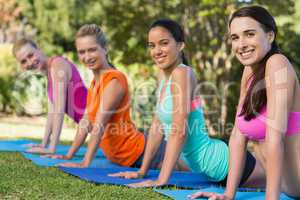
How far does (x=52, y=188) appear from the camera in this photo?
4.04 metres

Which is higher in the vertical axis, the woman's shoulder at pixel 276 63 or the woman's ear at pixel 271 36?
the woman's ear at pixel 271 36

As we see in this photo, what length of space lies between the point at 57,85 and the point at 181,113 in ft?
7.79

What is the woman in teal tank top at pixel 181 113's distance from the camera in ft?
14.4

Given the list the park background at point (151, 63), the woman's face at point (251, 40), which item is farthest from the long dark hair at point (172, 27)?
the park background at point (151, 63)

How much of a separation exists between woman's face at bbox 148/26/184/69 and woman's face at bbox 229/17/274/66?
112cm

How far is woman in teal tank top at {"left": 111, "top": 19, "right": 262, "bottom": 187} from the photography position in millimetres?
4398

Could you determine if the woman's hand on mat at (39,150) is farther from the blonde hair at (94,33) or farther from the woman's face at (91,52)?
the blonde hair at (94,33)

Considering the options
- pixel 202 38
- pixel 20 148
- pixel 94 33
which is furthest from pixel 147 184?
pixel 202 38

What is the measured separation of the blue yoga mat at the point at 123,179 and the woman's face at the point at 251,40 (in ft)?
4.49

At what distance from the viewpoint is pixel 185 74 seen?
174 inches

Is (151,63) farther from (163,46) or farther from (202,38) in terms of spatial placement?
(163,46)

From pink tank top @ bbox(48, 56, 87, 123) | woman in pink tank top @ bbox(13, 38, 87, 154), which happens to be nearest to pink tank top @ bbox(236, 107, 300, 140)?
woman in pink tank top @ bbox(13, 38, 87, 154)

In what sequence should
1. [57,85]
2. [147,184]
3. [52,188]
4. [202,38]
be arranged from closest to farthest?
[52,188]
[147,184]
[57,85]
[202,38]

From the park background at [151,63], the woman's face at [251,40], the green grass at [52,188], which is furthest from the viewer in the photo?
the park background at [151,63]
